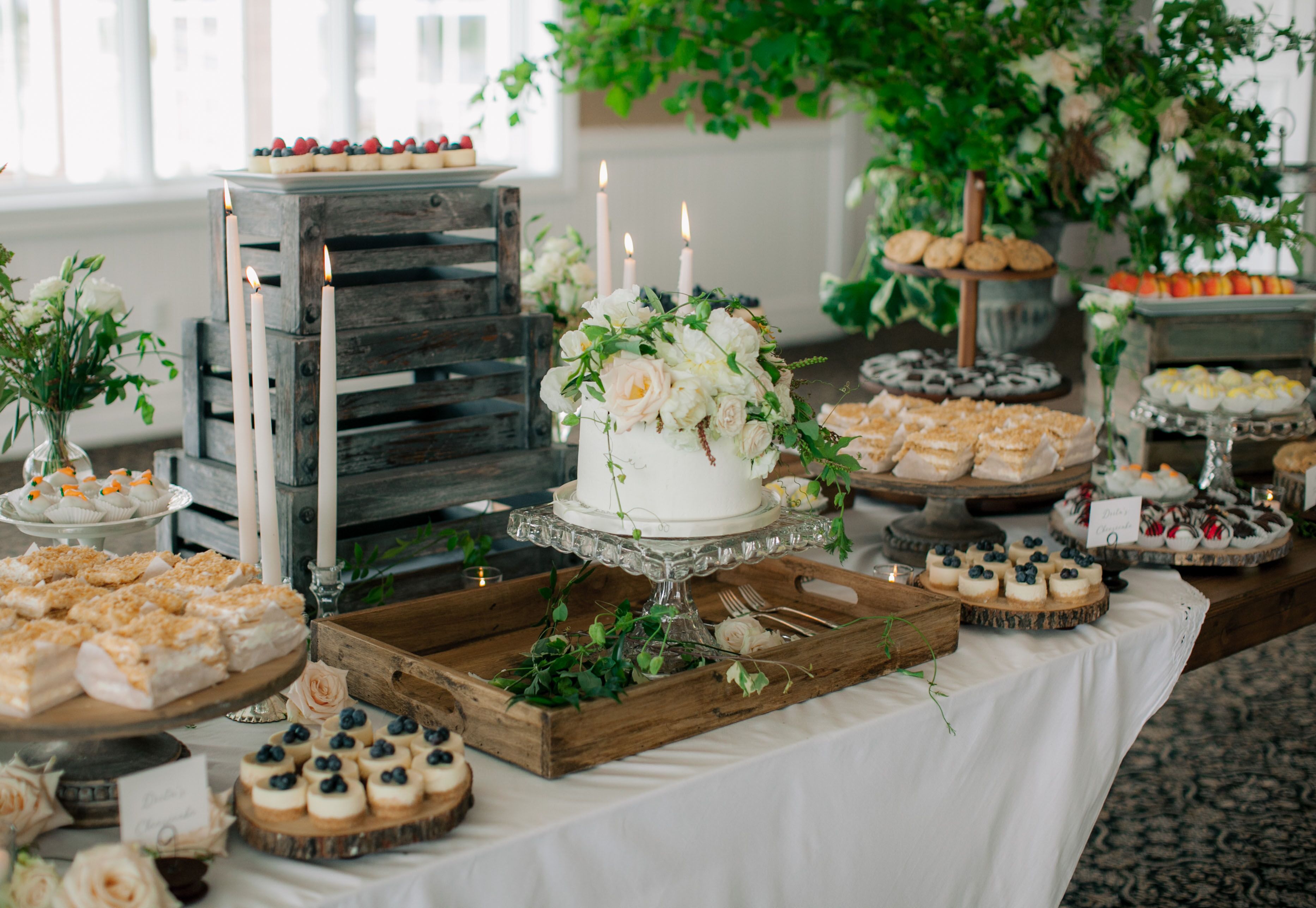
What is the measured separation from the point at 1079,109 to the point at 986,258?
17.2 inches

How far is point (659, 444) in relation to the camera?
1.25m

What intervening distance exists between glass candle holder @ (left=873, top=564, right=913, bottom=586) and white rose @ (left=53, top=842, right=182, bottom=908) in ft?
3.15

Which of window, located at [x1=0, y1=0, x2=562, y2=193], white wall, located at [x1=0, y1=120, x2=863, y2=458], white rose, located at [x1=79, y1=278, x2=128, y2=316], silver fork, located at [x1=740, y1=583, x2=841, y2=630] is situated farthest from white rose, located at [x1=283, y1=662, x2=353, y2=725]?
window, located at [x1=0, y1=0, x2=562, y2=193]

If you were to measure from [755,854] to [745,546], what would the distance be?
0.29 metres

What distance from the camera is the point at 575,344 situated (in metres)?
1.25

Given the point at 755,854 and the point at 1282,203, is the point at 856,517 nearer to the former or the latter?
the point at 755,854

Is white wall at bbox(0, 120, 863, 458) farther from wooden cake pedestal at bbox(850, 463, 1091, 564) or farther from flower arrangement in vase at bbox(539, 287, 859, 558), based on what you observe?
flower arrangement in vase at bbox(539, 287, 859, 558)

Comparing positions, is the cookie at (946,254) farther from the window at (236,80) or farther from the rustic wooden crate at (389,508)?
the window at (236,80)

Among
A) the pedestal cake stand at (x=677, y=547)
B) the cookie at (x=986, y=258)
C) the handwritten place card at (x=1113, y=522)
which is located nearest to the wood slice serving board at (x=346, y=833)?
the pedestal cake stand at (x=677, y=547)

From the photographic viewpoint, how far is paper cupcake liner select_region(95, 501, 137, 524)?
1.44 meters

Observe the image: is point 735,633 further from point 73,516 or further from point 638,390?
point 73,516

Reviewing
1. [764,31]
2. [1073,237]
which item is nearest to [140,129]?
[764,31]

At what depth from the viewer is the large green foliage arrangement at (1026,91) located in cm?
275

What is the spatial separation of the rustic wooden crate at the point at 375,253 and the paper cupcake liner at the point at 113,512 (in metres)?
0.31
